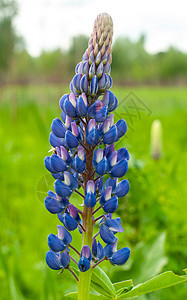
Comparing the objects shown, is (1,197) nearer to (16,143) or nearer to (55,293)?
(55,293)

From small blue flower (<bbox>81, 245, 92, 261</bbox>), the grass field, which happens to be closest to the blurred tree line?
the grass field

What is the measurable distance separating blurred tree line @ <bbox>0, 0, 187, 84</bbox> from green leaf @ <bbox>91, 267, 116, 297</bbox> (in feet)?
24.2

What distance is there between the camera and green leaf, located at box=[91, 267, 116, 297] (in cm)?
91

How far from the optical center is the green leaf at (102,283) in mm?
909

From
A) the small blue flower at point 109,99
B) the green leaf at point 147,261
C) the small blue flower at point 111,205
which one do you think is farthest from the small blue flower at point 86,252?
the green leaf at point 147,261

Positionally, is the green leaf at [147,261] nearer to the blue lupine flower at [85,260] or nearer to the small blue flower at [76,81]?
the blue lupine flower at [85,260]

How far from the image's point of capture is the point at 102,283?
93cm

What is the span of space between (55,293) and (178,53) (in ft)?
95.4

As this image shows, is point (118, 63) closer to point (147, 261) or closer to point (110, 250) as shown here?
point (147, 261)

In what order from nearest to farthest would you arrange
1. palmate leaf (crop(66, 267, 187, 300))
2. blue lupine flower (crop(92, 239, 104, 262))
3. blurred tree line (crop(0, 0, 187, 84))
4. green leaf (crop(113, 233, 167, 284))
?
1. palmate leaf (crop(66, 267, 187, 300))
2. blue lupine flower (crop(92, 239, 104, 262))
3. green leaf (crop(113, 233, 167, 284))
4. blurred tree line (crop(0, 0, 187, 84))

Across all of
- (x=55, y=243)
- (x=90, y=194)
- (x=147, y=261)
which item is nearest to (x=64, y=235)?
(x=55, y=243)

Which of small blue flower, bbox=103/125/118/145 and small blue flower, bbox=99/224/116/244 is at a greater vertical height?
small blue flower, bbox=103/125/118/145

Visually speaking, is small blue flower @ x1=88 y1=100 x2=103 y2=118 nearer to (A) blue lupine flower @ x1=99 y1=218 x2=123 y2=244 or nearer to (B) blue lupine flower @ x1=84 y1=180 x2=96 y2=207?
(B) blue lupine flower @ x1=84 y1=180 x2=96 y2=207

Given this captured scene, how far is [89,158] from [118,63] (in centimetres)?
2412
